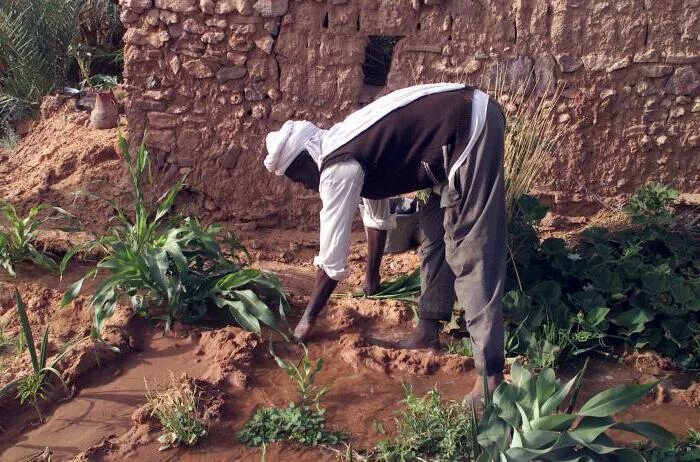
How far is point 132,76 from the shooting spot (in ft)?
16.6

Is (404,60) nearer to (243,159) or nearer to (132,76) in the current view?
(243,159)

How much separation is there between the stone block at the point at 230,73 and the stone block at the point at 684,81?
2745mm

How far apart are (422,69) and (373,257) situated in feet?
4.65

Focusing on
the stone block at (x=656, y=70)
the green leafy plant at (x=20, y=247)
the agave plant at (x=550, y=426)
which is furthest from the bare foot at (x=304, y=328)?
the stone block at (x=656, y=70)

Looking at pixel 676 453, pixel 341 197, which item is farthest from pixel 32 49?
pixel 676 453

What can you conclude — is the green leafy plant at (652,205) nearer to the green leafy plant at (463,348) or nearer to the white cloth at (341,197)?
the green leafy plant at (463,348)

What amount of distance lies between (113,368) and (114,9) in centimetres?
478

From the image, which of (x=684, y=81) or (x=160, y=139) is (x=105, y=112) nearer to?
(x=160, y=139)

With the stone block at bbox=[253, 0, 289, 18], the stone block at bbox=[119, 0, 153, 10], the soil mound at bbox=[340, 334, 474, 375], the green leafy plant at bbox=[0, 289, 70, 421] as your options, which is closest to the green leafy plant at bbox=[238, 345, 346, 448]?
the soil mound at bbox=[340, 334, 474, 375]

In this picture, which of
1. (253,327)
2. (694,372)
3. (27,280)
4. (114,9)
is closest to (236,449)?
(253,327)

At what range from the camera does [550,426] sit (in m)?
2.61

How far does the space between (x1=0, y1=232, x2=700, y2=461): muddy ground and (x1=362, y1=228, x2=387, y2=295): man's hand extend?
94mm

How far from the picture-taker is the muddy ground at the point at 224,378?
316cm

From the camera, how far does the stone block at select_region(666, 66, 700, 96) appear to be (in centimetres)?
488
